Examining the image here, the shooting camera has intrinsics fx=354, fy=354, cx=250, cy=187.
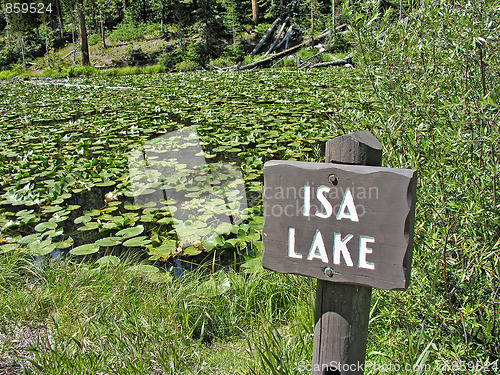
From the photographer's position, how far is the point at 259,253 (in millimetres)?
2266

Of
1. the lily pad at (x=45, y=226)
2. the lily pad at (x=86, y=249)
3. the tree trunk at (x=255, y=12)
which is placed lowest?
the lily pad at (x=86, y=249)

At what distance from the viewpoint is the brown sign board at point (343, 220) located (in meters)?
0.77

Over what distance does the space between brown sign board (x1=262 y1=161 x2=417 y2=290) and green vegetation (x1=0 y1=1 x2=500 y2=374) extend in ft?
1.18

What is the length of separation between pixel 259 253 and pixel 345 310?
1.40 meters

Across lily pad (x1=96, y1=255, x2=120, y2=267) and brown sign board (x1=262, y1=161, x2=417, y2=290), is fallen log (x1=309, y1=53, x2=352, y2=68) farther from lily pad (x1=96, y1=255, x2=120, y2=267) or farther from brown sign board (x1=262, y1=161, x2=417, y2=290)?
brown sign board (x1=262, y1=161, x2=417, y2=290)

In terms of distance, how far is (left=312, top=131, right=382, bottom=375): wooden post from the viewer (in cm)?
86

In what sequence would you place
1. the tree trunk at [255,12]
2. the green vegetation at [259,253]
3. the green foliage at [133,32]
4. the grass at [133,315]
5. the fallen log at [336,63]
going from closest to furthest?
1. the green vegetation at [259,253]
2. the grass at [133,315]
3. the fallen log at [336,63]
4. the tree trunk at [255,12]
5. the green foliage at [133,32]

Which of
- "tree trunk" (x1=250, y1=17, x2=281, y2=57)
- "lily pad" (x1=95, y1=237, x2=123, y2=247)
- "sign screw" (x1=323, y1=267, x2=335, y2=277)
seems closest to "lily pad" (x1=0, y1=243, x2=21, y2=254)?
"lily pad" (x1=95, y1=237, x2=123, y2=247)

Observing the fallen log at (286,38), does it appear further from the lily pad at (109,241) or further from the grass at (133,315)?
the grass at (133,315)

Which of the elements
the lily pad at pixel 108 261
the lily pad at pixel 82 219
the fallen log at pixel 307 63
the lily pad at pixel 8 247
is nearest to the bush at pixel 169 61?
the fallen log at pixel 307 63

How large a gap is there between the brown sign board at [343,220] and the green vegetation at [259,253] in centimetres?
36

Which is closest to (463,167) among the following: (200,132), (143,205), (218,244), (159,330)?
(159,330)

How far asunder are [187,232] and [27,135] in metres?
4.16

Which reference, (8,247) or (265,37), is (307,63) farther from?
(8,247)
